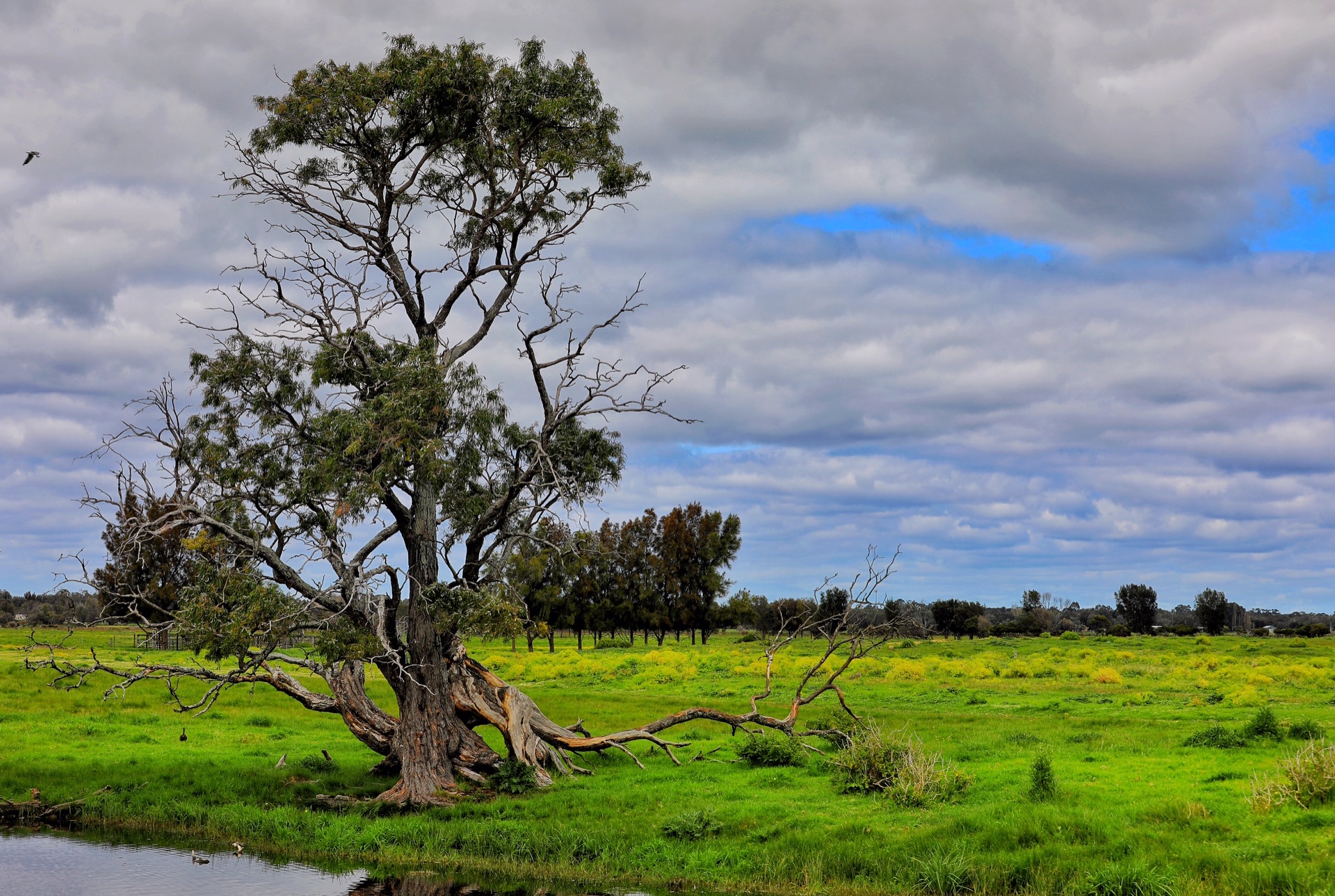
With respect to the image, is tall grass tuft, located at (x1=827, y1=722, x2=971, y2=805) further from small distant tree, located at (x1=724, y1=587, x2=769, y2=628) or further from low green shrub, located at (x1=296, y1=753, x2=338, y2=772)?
small distant tree, located at (x1=724, y1=587, x2=769, y2=628)

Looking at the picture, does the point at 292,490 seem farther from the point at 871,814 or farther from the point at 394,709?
the point at 394,709

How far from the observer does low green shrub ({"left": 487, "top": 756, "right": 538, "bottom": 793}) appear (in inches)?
1064

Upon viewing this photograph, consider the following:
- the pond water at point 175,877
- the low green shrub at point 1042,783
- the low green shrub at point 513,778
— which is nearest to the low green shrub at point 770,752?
the low green shrub at point 513,778

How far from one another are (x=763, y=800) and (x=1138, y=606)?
12839cm

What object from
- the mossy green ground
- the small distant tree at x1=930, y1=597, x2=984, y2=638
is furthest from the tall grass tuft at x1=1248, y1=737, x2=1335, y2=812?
the small distant tree at x1=930, y1=597, x2=984, y2=638

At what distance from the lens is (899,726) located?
38156 mm

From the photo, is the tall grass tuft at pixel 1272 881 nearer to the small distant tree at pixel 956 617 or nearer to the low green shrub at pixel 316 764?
the low green shrub at pixel 316 764

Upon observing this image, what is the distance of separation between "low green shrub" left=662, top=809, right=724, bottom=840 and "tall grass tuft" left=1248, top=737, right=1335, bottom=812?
11.0 meters

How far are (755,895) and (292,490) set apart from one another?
54.4 ft

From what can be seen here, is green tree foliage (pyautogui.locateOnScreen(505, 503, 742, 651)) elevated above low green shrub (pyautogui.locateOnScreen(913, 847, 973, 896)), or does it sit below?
above

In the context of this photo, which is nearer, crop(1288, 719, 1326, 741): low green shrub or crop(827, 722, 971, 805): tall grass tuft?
crop(827, 722, 971, 805): tall grass tuft

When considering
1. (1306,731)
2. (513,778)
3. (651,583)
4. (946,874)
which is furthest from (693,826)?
(651,583)

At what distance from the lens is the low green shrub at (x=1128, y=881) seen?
17859 millimetres

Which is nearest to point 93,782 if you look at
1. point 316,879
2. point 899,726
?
point 316,879
